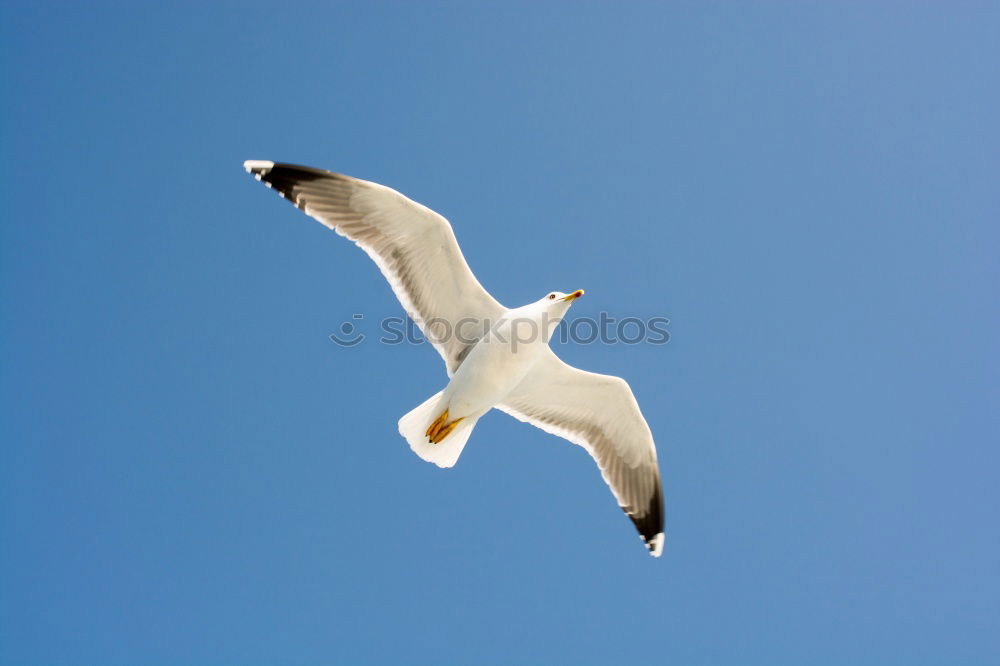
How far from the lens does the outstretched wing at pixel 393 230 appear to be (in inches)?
278

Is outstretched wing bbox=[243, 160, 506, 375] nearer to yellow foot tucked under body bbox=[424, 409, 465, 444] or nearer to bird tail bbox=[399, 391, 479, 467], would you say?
bird tail bbox=[399, 391, 479, 467]

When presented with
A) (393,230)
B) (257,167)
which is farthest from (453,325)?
(257,167)

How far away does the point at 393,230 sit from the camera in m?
7.17

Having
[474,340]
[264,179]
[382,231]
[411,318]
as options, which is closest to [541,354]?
[474,340]

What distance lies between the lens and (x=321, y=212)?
707 centimetres

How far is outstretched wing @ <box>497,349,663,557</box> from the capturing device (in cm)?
827

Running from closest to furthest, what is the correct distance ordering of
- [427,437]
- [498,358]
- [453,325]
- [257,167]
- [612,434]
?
[257,167] → [498,358] → [427,437] → [453,325] → [612,434]

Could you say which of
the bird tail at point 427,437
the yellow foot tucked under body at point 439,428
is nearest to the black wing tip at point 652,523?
the bird tail at point 427,437

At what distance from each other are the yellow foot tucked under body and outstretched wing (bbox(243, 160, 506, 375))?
957mm

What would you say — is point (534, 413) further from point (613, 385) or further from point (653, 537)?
point (653, 537)

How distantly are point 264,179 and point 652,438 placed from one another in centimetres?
445

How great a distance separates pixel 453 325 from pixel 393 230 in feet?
3.66

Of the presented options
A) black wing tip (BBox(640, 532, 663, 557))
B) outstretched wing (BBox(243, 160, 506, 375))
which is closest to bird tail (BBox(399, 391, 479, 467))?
outstretched wing (BBox(243, 160, 506, 375))

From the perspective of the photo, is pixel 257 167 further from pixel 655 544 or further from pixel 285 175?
pixel 655 544
